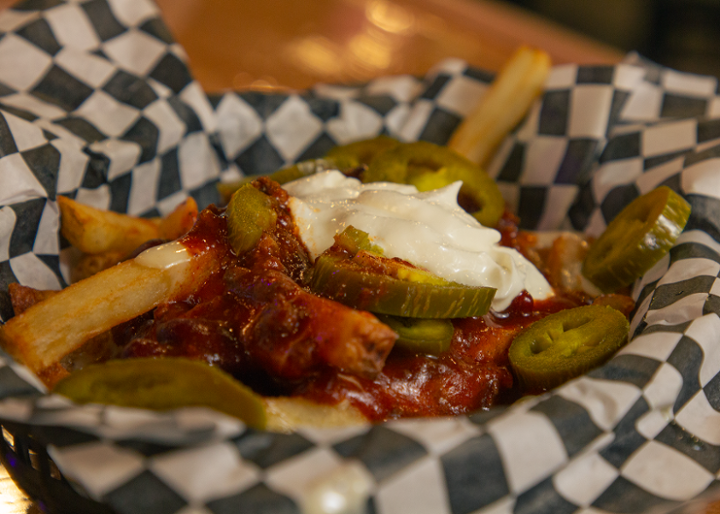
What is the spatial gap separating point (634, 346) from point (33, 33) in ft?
10.7

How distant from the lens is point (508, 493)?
4.62 ft

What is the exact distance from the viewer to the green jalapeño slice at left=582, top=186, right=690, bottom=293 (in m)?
2.38

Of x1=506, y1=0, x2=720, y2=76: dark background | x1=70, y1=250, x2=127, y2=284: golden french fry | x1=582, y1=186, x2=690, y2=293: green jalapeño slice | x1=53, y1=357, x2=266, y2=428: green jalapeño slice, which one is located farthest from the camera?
x1=506, y1=0, x2=720, y2=76: dark background

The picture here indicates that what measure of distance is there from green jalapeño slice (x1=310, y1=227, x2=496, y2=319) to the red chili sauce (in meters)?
0.10

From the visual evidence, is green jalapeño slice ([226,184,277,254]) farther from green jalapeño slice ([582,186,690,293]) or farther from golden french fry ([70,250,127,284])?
green jalapeño slice ([582,186,690,293])

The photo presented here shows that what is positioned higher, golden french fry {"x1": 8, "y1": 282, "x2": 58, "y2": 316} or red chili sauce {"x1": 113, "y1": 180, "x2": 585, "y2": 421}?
red chili sauce {"x1": 113, "y1": 180, "x2": 585, "y2": 421}

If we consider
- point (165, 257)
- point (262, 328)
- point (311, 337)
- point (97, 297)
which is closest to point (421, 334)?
point (311, 337)

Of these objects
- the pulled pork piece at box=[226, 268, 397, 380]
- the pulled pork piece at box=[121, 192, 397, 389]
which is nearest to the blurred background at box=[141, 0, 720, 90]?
the pulled pork piece at box=[121, 192, 397, 389]

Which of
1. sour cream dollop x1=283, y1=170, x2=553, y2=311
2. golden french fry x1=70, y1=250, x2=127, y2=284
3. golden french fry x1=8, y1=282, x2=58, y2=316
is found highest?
sour cream dollop x1=283, y1=170, x2=553, y2=311

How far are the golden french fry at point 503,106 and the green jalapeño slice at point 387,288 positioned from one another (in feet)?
5.87

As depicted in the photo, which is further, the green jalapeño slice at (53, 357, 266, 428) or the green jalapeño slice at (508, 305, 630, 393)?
the green jalapeño slice at (508, 305, 630, 393)

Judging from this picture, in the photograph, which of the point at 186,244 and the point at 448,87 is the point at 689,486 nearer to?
the point at 186,244

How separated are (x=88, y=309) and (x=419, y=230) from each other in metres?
1.15

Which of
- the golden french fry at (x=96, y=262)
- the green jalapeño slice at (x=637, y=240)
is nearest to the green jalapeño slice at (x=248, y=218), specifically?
the golden french fry at (x=96, y=262)
